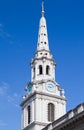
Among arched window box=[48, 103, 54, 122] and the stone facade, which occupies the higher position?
arched window box=[48, 103, 54, 122]

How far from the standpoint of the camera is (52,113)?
73.4m

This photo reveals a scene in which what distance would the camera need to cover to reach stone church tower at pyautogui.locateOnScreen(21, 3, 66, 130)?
7181cm

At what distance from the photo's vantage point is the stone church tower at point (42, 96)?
71.8 metres

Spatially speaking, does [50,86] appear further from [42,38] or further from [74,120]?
[74,120]

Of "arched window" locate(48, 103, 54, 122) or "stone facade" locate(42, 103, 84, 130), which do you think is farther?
"arched window" locate(48, 103, 54, 122)

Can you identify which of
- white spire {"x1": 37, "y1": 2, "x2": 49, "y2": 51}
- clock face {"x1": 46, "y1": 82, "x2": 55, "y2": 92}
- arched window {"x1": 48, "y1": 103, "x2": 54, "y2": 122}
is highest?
white spire {"x1": 37, "y1": 2, "x2": 49, "y2": 51}

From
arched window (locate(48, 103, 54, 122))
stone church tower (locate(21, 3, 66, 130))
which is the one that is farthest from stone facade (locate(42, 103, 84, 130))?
arched window (locate(48, 103, 54, 122))

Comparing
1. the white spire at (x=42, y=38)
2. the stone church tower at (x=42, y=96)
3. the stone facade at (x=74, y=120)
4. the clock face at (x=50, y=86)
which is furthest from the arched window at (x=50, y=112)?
the stone facade at (x=74, y=120)

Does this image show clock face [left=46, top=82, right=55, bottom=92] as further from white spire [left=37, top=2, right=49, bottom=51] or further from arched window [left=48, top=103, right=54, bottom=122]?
white spire [left=37, top=2, right=49, bottom=51]

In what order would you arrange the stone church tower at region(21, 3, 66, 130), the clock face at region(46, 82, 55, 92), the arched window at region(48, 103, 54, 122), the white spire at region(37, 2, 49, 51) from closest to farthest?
the stone church tower at region(21, 3, 66, 130)
the arched window at region(48, 103, 54, 122)
the clock face at region(46, 82, 55, 92)
the white spire at region(37, 2, 49, 51)

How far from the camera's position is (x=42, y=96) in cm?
7344

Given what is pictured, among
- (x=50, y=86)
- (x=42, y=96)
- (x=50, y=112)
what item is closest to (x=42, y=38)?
(x=50, y=86)

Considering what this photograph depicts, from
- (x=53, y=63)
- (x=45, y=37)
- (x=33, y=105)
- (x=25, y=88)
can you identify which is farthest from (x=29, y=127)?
(x=45, y=37)

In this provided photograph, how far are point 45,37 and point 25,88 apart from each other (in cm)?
1221
